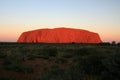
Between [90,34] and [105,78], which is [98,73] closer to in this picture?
[105,78]

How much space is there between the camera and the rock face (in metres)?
149

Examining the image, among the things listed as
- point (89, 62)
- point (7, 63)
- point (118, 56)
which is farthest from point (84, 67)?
point (7, 63)

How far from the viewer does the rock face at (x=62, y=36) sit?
149 m

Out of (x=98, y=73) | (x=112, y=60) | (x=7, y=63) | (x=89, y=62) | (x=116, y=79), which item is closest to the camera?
(x=116, y=79)

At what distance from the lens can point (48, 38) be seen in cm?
14888

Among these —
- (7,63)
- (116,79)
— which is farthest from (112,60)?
(7,63)

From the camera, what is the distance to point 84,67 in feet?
40.4

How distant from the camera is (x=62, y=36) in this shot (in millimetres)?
150000

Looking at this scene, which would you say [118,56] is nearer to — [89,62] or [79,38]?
[89,62]

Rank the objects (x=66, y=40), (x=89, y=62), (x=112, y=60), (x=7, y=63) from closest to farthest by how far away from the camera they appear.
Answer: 1. (x=112, y=60)
2. (x=89, y=62)
3. (x=7, y=63)
4. (x=66, y=40)

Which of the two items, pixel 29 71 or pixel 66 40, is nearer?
pixel 29 71

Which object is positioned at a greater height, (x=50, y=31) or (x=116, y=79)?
(x=116, y=79)

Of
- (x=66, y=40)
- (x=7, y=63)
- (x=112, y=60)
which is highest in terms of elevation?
(x=112, y=60)

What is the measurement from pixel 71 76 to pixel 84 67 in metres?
2.76
